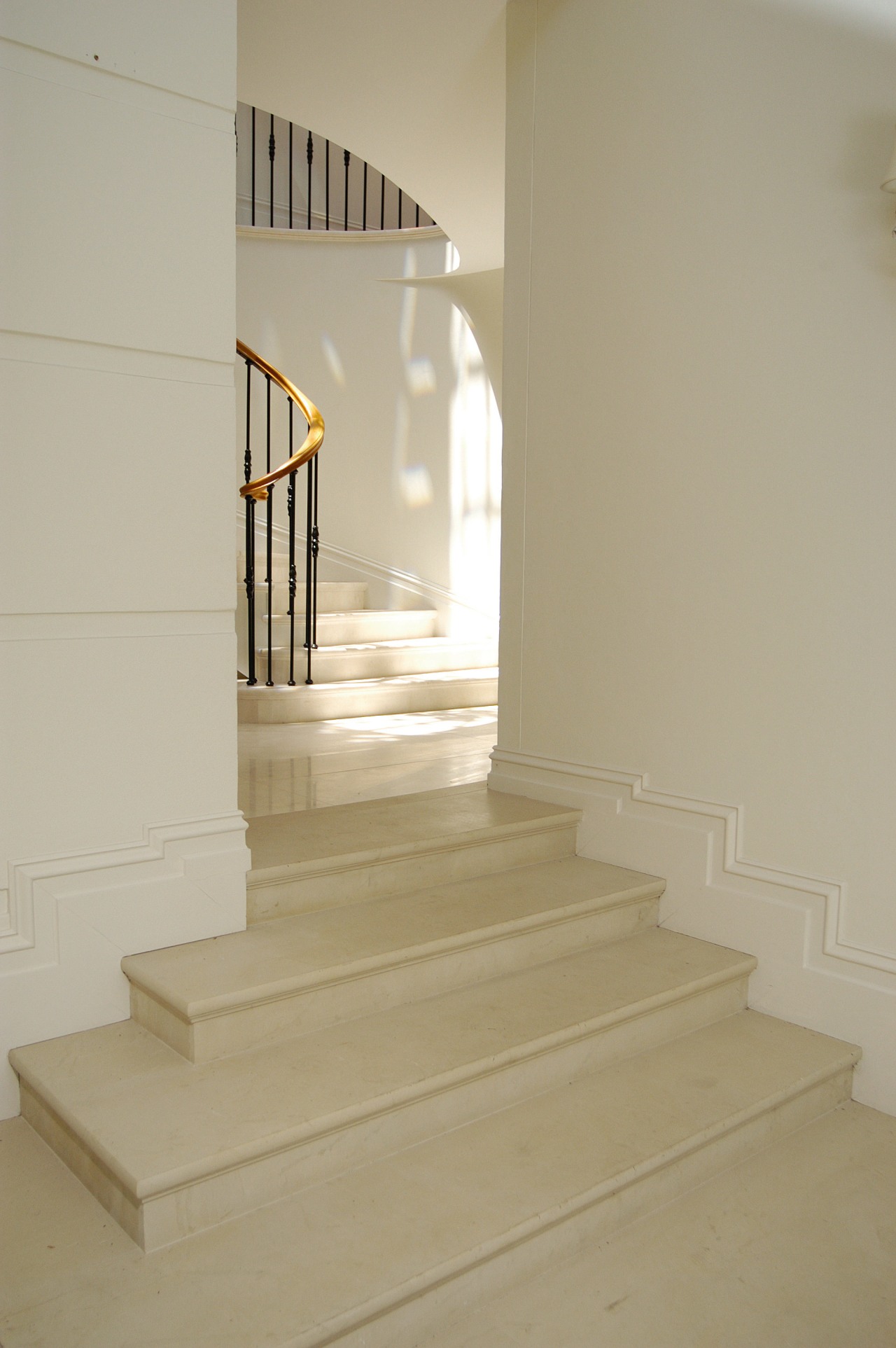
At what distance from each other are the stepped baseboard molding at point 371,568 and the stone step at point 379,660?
390mm

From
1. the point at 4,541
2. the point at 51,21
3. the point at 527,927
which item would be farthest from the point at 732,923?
the point at 51,21

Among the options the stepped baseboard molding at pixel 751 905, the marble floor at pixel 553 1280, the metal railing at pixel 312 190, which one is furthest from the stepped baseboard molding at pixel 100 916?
the metal railing at pixel 312 190

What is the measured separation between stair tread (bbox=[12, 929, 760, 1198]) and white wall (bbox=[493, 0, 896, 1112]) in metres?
0.43

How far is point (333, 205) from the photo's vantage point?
26.9 ft

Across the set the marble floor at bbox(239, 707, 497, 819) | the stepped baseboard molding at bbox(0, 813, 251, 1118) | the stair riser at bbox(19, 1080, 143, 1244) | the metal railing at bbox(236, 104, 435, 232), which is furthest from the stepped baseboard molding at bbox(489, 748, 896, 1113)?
the metal railing at bbox(236, 104, 435, 232)

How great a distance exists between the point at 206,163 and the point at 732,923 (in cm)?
227

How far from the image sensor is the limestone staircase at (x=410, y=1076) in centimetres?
163

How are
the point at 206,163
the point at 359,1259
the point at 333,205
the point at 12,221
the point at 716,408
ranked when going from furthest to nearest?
the point at 333,205, the point at 716,408, the point at 206,163, the point at 12,221, the point at 359,1259

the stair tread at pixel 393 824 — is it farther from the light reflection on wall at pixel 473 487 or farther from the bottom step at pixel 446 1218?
the light reflection on wall at pixel 473 487

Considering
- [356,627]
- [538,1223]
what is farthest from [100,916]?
[356,627]

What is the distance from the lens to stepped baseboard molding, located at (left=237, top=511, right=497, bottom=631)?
6.64 meters

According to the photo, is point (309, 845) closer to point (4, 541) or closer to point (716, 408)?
point (4, 541)

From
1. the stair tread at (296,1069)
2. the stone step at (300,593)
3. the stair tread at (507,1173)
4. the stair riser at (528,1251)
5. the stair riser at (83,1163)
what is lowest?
the stair riser at (528,1251)

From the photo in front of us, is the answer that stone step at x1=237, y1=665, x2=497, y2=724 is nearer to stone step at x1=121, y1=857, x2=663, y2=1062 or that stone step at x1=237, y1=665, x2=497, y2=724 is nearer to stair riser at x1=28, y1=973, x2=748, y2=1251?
stone step at x1=121, y1=857, x2=663, y2=1062
